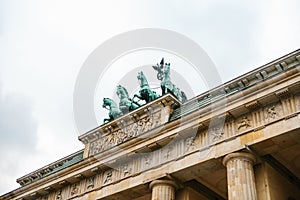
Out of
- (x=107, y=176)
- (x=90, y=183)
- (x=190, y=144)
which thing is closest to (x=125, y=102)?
(x=107, y=176)

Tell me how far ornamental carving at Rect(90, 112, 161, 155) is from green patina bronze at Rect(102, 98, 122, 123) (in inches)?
59.6

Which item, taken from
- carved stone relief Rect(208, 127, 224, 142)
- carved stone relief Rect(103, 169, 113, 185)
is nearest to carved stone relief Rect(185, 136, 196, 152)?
carved stone relief Rect(208, 127, 224, 142)

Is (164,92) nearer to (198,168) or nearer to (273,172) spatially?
(198,168)

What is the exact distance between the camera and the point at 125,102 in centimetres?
2688

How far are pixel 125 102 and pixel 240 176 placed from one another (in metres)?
10.6

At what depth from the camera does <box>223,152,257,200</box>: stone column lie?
17.4 m

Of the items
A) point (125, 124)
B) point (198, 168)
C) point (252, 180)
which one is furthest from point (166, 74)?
point (252, 180)

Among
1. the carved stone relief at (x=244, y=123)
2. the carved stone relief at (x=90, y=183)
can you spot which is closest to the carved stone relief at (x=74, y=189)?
the carved stone relief at (x=90, y=183)

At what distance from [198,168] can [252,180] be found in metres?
2.73

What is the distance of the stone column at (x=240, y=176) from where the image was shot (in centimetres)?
1741

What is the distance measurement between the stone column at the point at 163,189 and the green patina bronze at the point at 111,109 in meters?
6.49

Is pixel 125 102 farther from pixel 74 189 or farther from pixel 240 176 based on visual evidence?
pixel 240 176

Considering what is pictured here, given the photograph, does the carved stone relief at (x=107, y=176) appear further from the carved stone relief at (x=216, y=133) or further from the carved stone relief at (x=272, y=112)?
the carved stone relief at (x=272, y=112)

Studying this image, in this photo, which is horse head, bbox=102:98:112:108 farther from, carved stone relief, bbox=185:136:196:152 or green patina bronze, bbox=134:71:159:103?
carved stone relief, bbox=185:136:196:152
